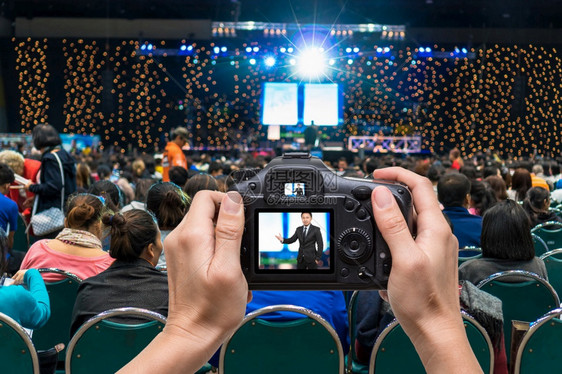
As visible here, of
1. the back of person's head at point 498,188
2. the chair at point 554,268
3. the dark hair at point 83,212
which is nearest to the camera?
the dark hair at point 83,212

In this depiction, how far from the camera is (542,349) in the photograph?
185 cm

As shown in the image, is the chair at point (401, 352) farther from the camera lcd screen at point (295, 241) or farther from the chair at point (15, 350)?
the camera lcd screen at point (295, 241)

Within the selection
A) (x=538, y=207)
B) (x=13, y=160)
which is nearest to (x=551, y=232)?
(x=538, y=207)

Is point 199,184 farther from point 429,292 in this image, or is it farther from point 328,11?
point 328,11

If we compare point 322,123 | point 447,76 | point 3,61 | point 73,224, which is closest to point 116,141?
point 3,61

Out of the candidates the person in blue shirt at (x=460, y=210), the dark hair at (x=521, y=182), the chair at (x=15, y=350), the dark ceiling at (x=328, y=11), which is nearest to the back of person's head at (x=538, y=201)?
the person in blue shirt at (x=460, y=210)

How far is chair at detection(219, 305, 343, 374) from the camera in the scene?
180cm

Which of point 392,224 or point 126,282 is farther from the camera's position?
point 126,282

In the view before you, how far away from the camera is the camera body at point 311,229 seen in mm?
747

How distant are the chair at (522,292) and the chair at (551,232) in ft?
5.72

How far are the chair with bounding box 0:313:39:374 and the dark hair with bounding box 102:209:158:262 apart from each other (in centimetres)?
47

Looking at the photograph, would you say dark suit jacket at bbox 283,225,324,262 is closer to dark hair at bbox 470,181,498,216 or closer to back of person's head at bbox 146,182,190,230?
back of person's head at bbox 146,182,190,230

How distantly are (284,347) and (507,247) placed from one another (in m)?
1.32

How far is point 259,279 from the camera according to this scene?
0.75m
